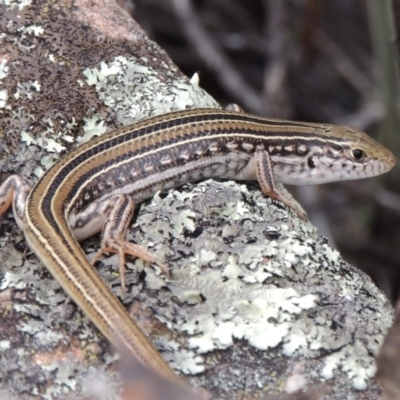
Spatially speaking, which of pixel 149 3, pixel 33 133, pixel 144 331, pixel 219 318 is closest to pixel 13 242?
pixel 33 133

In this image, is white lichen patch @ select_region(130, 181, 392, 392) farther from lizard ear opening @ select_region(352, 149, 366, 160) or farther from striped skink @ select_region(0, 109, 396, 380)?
lizard ear opening @ select_region(352, 149, 366, 160)

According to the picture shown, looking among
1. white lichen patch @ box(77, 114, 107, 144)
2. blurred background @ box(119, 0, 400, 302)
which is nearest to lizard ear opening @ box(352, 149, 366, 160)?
white lichen patch @ box(77, 114, 107, 144)

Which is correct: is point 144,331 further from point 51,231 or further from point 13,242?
point 13,242

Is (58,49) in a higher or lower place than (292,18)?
higher

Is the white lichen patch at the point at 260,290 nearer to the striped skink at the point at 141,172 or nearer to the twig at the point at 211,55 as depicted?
the striped skink at the point at 141,172

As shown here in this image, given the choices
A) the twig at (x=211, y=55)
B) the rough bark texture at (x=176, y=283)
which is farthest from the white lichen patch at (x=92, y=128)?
the twig at (x=211, y=55)

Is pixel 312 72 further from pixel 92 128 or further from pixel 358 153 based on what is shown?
pixel 92 128
